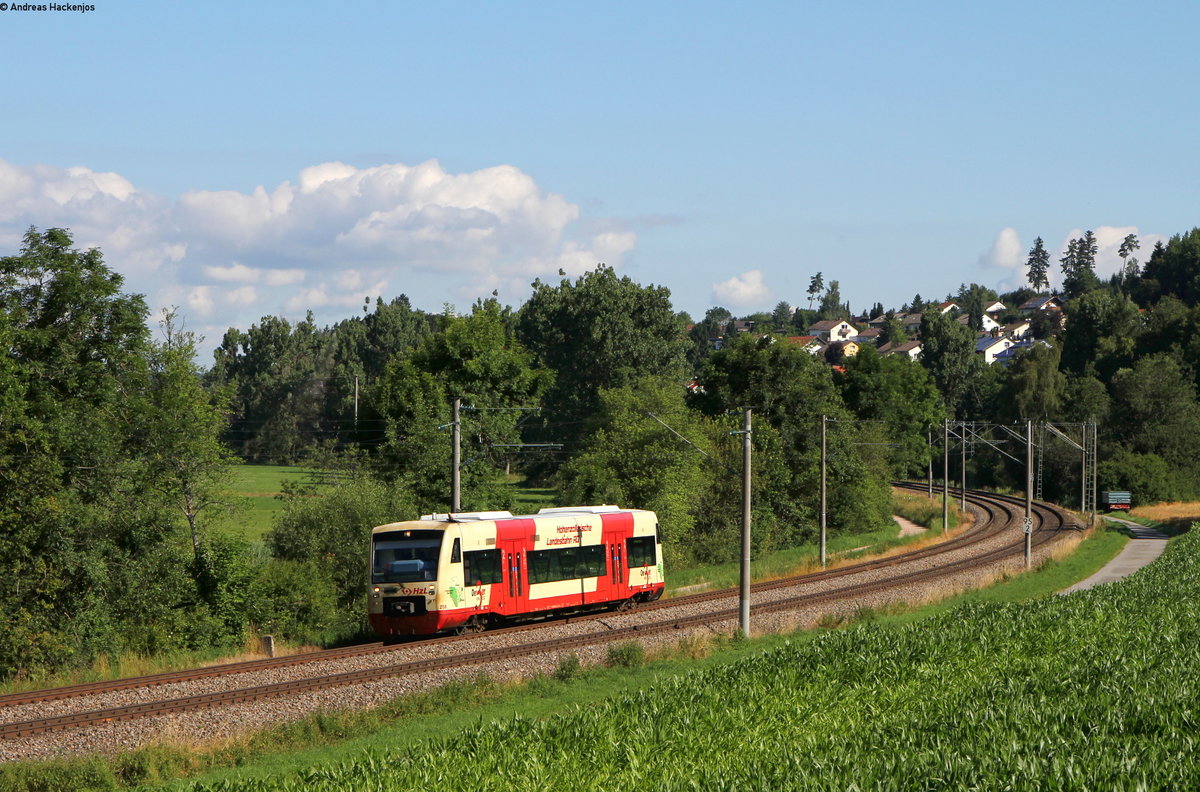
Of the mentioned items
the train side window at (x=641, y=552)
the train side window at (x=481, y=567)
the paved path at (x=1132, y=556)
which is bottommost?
the paved path at (x=1132, y=556)

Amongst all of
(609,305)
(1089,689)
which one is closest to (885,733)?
(1089,689)

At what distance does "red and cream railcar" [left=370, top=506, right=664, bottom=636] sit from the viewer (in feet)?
97.3

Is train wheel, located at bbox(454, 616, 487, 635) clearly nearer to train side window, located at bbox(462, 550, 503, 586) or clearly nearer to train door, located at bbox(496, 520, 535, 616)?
train door, located at bbox(496, 520, 535, 616)

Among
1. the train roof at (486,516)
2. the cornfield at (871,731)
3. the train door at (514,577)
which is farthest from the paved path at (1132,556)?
the cornfield at (871,731)

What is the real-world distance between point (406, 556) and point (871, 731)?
55.7ft

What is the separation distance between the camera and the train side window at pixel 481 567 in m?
30.3

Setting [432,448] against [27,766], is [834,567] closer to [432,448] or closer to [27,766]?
[432,448]

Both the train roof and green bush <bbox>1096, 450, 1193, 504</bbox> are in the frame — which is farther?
green bush <bbox>1096, 450, 1193, 504</bbox>

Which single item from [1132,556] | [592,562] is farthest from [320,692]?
[1132,556]

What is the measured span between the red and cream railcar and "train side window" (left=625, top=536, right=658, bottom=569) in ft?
0.23

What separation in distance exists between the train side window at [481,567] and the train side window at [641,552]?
629 centimetres

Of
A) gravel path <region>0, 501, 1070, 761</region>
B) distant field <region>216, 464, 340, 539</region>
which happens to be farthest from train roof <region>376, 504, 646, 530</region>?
distant field <region>216, 464, 340, 539</region>

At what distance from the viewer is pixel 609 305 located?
305ft

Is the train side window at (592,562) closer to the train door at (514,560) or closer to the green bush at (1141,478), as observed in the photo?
the train door at (514,560)
